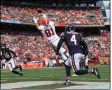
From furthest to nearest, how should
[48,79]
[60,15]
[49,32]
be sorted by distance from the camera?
[60,15], [49,32], [48,79]

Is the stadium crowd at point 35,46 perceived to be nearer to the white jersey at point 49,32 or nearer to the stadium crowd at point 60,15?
the stadium crowd at point 60,15

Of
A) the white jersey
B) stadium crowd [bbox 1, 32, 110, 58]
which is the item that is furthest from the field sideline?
stadium crowd [bbox 1, 32, 110, 58]

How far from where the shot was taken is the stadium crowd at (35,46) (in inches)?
1797

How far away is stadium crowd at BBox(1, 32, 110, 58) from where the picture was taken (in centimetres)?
4563

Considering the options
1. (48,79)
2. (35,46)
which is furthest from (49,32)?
(35,46)

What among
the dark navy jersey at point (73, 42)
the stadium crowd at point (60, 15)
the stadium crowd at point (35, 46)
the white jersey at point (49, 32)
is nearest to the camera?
the dark navy jersey at point (73, 42)

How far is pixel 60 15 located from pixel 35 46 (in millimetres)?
10116

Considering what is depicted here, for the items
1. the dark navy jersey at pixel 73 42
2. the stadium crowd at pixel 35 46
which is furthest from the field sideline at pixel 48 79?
the stadium crowd at pixel 35 46

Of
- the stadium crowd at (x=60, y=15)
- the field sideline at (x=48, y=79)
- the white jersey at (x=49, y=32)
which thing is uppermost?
the stadium crowd at (x=60, y=15)

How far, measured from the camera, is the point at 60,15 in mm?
56281

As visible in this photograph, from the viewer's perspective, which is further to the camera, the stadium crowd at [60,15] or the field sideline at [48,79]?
the stadium crowd at [60,15]

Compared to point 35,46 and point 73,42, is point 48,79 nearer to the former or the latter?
point 73,42

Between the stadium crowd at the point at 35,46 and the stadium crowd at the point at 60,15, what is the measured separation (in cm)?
279

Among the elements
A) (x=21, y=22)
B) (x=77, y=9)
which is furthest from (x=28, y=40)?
(x=77, y=9)
